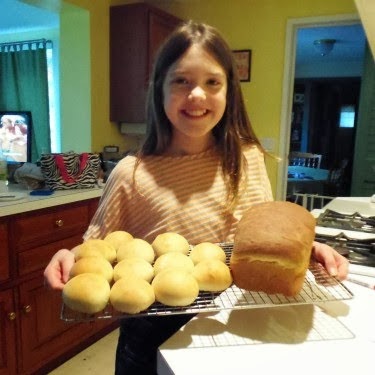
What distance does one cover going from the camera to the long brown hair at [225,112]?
2.90ft

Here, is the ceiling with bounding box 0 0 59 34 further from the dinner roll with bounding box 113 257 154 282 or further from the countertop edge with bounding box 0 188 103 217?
the dinner roll with bounding box 113 257 154 282

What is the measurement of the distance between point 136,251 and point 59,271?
0.45 feet

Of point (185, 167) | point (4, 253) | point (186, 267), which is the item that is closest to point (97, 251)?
point (186, 267)

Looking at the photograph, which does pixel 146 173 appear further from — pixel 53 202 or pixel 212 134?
pixel 53 202

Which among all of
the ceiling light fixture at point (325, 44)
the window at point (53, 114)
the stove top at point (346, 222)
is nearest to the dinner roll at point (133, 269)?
the stove top at point (346, 222)

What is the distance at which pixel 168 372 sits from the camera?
52 cm

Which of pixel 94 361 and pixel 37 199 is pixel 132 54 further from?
pixel 94 361

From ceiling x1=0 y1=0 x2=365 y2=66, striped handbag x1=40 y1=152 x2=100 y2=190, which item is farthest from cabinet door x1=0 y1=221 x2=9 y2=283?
ceiling x1=0 y1=0 x2=365 y2=66

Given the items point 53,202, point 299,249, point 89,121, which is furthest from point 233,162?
point 89,121

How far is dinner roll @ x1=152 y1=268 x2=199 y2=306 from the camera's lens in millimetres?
555

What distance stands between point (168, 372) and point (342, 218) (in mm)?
1152

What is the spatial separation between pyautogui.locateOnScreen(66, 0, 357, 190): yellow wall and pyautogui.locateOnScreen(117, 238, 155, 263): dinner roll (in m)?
1.97

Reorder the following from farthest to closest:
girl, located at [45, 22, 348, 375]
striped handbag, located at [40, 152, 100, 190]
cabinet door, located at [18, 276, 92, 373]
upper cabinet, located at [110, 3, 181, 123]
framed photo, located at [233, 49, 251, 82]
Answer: framed photo, located at [233, 49, 251, 82], upper cabinet, located at [110, 3, 181, 123], striped handbag, located at [40, 152, 100, 190], cabinet door, located at [18, 276, 92, 373], girl, located at [45, 22, 348, 375]

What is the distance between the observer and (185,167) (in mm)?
954
